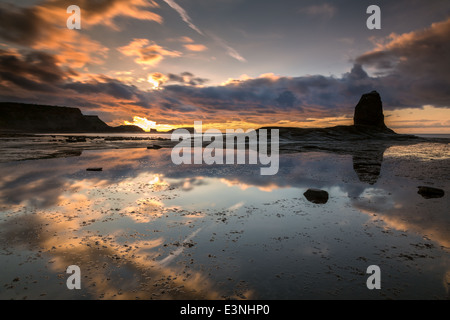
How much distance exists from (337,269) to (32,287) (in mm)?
6800

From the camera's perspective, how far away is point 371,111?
114812 millimetres

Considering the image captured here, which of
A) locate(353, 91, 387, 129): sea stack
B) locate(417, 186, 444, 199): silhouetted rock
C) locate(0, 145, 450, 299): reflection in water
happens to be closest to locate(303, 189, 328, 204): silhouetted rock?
locate(0, 145, 450, 299): reflection in water

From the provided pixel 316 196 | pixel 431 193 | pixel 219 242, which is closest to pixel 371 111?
pixel 431 193

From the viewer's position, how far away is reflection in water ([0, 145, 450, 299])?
15.0 ft

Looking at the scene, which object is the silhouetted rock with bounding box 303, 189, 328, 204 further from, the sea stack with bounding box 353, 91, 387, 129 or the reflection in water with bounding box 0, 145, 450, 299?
the sea stack with bounding box 353, 91, 387, 129

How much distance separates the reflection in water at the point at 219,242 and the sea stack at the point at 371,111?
123 metres

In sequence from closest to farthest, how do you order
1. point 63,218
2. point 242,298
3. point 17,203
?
point 242,298 < point 63,218 < point 17,203

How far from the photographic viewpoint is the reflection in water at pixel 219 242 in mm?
4582

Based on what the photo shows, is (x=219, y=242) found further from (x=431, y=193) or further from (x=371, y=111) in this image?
(x=371, y=111)

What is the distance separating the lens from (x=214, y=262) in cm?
553

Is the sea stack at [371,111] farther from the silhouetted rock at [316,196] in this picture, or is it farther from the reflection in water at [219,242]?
the silhouetted rock at [316,196]

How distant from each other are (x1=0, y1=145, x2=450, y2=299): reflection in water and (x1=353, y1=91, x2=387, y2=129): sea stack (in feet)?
405
